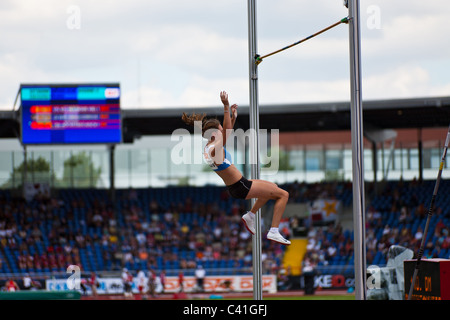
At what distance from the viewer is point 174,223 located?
30.5 meters

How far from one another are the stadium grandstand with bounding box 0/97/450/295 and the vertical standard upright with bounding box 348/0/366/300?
1737 cm

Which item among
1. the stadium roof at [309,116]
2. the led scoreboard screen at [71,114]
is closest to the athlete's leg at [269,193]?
the stadium roof at [309,116]

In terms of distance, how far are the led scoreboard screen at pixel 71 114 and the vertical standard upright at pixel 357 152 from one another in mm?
19244

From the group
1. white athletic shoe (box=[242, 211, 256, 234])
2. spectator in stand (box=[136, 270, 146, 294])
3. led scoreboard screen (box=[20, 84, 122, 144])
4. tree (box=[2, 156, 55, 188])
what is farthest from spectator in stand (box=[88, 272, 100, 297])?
white athletic shoe (box=[242, 211, 256, 234])

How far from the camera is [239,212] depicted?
31.2 m

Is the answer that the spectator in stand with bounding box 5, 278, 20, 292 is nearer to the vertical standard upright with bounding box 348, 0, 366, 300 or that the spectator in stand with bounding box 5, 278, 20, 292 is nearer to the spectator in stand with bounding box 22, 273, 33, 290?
the spectator in stand with bounding box 22, 273, 33, 290

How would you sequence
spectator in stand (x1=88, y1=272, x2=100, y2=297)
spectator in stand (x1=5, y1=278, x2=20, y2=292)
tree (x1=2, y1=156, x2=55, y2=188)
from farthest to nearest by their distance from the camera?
1. tree (x1=2, y1=156, x2=55, y2=188)
2. spectator in stand (x1=88, y1=272, x2=100, y2=297)
3. spectator in stand (x1=5, y1=278, x2=20, y2=292)

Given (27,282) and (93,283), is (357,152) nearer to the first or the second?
(93,283)

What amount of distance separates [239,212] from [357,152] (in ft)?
77.8

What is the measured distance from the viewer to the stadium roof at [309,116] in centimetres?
2702

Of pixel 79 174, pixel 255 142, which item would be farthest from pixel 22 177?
pixel 255 142

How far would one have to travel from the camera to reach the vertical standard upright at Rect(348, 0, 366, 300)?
746cm

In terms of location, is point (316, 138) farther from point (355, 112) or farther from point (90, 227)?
point (355, 112)

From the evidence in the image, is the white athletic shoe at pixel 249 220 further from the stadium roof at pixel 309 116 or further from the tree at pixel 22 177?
the tree at pixel 22 177
